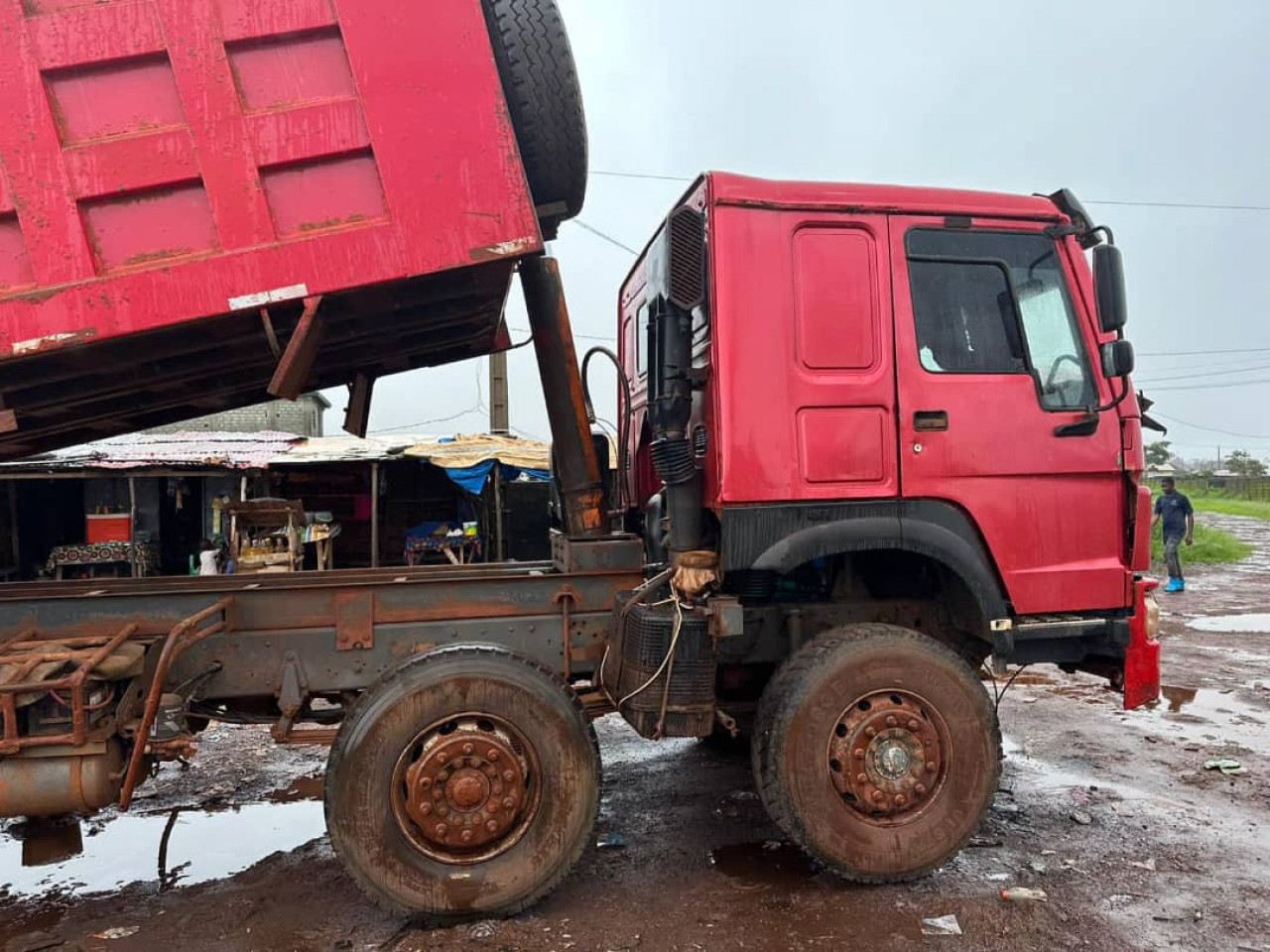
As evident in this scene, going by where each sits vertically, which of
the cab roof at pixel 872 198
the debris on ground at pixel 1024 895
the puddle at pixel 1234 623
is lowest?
the puddle at pixel 1234 623

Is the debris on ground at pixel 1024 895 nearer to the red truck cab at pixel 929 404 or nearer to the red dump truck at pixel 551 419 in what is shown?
the red dump truck at pixel 551 419

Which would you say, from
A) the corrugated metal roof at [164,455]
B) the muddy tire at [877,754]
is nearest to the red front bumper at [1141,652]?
the muddy tire at [877,754]

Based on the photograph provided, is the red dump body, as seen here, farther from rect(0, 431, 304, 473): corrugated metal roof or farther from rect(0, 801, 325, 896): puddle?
rect(0, 431, 304, 473): corrugated metal roof

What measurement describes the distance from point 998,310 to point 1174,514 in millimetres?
11049

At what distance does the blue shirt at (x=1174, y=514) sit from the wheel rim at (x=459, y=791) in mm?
12509

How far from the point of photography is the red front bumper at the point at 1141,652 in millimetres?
3549

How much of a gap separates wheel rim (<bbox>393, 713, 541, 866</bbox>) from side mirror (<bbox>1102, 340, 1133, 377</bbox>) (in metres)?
2.96

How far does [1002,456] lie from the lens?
11.2 feet

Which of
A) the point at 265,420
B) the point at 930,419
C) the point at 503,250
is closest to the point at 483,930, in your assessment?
the point at 503,250

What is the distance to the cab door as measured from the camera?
338cm

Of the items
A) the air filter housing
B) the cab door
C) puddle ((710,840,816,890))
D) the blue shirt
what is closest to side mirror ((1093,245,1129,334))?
the cab door

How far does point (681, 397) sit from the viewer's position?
333cm

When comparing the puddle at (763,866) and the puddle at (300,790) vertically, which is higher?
the puddle at (300,790)

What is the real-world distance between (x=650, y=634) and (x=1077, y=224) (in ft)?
8.79
